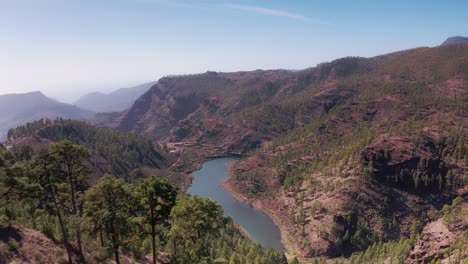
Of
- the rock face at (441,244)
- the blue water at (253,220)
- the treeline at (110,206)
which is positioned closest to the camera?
the treeline at (110,206)

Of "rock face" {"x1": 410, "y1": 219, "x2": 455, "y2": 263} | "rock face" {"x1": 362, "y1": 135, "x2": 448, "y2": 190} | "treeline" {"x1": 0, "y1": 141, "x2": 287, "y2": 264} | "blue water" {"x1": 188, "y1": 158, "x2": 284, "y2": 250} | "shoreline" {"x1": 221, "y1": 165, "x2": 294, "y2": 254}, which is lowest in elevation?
"blue water" {"x1": 188, "y1": 158, "x2": 284, "y2": 250}

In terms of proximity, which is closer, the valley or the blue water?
the valley

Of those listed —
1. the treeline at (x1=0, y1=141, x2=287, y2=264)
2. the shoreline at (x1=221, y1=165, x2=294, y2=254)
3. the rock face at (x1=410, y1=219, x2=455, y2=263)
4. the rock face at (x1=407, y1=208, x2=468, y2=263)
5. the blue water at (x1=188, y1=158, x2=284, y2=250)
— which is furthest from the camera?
the blue water at (x1=188, y1=158, x2=284, y2=250)

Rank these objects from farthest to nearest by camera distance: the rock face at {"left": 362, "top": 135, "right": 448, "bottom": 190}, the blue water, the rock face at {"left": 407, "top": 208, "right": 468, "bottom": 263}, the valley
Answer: the rock face at {"left": 362, "top": 135, "right": 448, "bottom": 190} < the blue water < the rock face at {"left": 407, "top": 208, "right": 468, "bottom": 263} < the valley

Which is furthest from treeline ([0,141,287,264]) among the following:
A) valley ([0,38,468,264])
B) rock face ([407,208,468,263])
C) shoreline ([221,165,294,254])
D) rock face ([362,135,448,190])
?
rock face ([362,135,448,190])

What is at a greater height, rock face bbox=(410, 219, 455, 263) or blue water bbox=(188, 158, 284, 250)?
rock face bbox=(410, 219, 455, 263)

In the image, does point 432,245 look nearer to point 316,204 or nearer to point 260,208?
point 316,204

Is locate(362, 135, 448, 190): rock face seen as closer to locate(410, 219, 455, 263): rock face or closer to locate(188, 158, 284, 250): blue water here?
locate(410, 219, 455, 263): rock face

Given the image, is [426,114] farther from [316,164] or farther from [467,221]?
[467,221]

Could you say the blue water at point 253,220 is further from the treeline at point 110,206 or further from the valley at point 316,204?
the treeline at point 110,206

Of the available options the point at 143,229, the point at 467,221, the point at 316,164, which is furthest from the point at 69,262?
the point at 316,164

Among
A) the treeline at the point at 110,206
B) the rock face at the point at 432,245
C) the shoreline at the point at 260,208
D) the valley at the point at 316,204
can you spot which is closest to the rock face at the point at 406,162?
the valley at the point at 316,204
